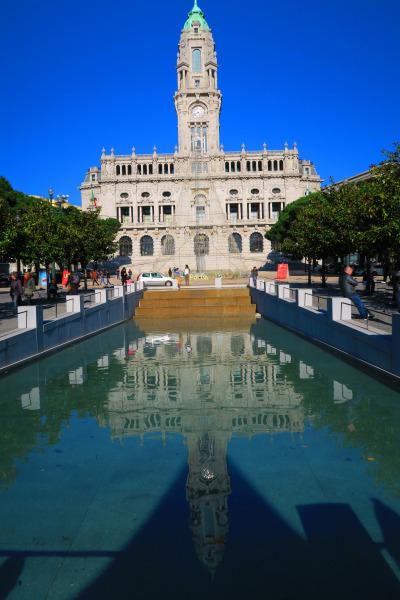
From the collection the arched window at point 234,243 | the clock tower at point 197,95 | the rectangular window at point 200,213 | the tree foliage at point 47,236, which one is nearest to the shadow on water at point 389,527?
the tree foliage at point 47,236

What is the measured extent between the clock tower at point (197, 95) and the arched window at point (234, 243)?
14.3 m

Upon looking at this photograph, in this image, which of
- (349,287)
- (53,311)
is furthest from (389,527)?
(53,311)

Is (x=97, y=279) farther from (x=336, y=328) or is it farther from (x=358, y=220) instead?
(x=336, y=328)

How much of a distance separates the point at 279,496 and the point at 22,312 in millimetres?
10424

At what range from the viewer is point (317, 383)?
478 inches

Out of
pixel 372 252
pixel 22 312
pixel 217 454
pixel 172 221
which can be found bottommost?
pixel 217 454

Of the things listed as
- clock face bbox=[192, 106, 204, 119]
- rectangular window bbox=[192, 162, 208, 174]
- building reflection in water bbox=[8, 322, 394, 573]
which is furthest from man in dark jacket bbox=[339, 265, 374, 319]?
clock face bbox=[192, 106, 204, 119]

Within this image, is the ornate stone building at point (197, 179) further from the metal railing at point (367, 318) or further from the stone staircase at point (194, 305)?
the metal railing at point (367, 318)

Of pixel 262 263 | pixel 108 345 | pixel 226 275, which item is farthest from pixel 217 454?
pixel 262 263

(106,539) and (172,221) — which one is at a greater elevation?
(172,221)

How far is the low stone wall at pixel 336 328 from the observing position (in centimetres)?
1148

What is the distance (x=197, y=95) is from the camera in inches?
3337

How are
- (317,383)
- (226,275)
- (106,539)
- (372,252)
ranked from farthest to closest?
(226,275) < (372,252) < (317,383) < (106,539)

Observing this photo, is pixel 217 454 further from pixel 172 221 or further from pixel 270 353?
pixel 172 221
